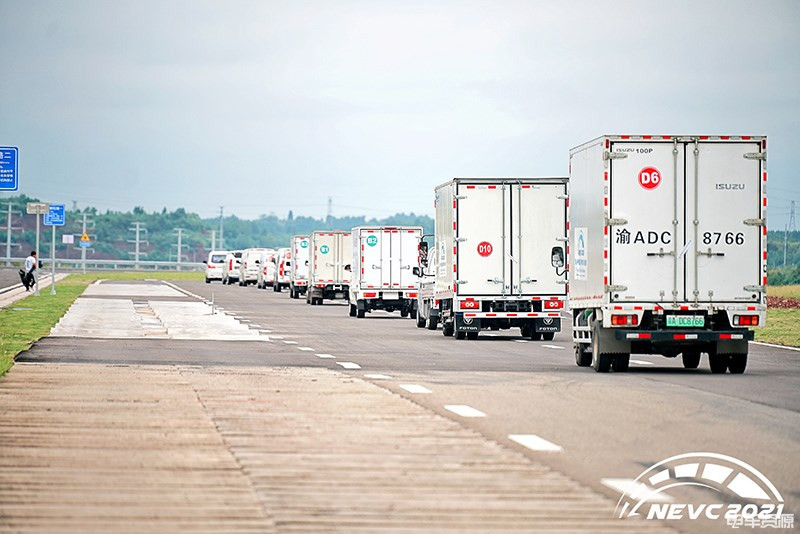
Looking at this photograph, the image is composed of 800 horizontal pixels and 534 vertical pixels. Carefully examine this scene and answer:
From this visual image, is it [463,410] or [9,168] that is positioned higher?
[9,168]

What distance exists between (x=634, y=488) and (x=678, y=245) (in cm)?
1239

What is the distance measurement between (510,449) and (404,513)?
3.24 meters

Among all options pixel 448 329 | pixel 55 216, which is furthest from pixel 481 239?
pixel 55 216

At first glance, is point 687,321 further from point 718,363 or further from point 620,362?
point 620,362

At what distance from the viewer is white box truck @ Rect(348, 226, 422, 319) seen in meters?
48.7

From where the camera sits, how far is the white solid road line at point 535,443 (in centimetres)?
1219

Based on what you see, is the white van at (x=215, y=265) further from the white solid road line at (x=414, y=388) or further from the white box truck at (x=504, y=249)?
the white solid road line at (x=414, y=388)

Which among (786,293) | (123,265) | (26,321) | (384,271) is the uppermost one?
(123,265)

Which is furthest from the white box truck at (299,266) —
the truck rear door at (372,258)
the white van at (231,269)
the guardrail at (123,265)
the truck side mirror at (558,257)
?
the guardrail at (123,265)

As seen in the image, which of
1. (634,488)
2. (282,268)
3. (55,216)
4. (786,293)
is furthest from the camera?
(282,268)

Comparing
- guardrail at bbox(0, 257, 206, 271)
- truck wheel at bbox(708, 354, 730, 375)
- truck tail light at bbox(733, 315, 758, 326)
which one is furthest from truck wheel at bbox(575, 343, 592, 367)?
guardrail at bbox(0, 257, 206, 271)

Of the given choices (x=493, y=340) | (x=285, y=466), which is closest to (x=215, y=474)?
(x=285, y=466)

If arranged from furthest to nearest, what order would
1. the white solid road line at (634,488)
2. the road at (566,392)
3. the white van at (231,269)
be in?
the white van at (231,269) < the road at (566,392) < the white solid road line at (634,488)

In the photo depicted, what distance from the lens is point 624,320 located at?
21.9m
